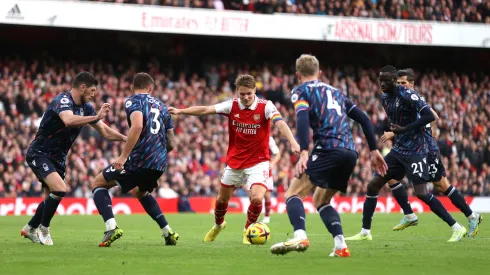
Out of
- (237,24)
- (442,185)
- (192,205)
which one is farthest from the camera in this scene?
(237,24)

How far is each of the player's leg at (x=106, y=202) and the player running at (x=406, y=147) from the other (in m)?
4.01

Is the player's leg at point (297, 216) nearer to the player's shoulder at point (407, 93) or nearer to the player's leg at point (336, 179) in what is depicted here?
the player's leg at point (336, 179)

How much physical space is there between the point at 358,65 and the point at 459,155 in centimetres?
680

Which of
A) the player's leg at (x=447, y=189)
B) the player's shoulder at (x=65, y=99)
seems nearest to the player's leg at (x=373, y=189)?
the player's leg at (x=447, y=189)

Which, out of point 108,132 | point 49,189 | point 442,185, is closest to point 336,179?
point 108,132

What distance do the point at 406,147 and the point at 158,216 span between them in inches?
163

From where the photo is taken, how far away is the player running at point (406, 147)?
13422mm

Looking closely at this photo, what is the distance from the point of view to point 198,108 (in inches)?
481

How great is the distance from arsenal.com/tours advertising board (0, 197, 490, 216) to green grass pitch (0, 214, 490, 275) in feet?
32.6

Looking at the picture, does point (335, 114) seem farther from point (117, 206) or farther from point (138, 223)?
point (117, 206)

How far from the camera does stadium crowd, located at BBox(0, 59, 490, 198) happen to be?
2650 centimetres

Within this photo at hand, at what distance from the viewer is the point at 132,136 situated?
1167 cm

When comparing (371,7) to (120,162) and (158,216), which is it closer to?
(158,216)

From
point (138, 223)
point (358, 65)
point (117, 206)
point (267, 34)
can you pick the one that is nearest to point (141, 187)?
point (138, 223)
